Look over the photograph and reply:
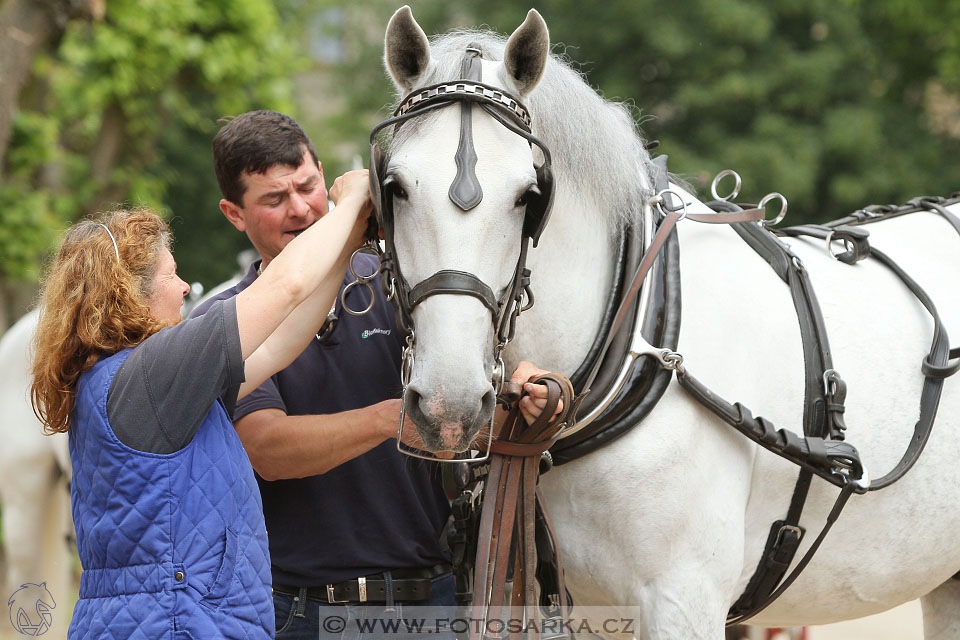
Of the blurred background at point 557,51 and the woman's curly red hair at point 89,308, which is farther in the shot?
the blurred background at point 557,51

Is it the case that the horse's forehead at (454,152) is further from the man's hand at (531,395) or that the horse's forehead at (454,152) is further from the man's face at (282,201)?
the man's face at (282,201)

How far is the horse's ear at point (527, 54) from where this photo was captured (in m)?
1.99

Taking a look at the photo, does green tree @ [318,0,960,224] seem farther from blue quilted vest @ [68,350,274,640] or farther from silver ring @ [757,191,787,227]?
blue quilted vest @ [68,350,274,640]

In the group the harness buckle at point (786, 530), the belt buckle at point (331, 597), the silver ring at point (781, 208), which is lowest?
the belt buckle at point (331, 597)

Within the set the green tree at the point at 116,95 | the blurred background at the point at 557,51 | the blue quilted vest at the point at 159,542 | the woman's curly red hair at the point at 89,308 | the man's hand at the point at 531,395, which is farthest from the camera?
the blurred background at the point at 557,51

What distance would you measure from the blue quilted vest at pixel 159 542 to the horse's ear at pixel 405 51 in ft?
2.70

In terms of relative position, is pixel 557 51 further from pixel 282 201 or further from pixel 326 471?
pixel 326 471

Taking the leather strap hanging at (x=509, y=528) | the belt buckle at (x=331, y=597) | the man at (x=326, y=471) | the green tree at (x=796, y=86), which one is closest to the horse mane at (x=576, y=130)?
the man at (x=326, y=471)

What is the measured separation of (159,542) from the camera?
5.72 ft

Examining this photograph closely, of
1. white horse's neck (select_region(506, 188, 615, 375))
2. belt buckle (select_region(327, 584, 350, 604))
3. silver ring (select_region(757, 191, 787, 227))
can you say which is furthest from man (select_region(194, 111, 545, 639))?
silver ring (select_region(757, 191, 787, 227))

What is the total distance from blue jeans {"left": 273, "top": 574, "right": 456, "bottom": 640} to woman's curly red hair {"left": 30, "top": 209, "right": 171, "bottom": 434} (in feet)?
2.52

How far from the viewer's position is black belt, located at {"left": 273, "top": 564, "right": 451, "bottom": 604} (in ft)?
7.52

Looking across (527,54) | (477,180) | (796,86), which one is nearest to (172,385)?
(477,180)

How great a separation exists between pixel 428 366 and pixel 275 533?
87cm
